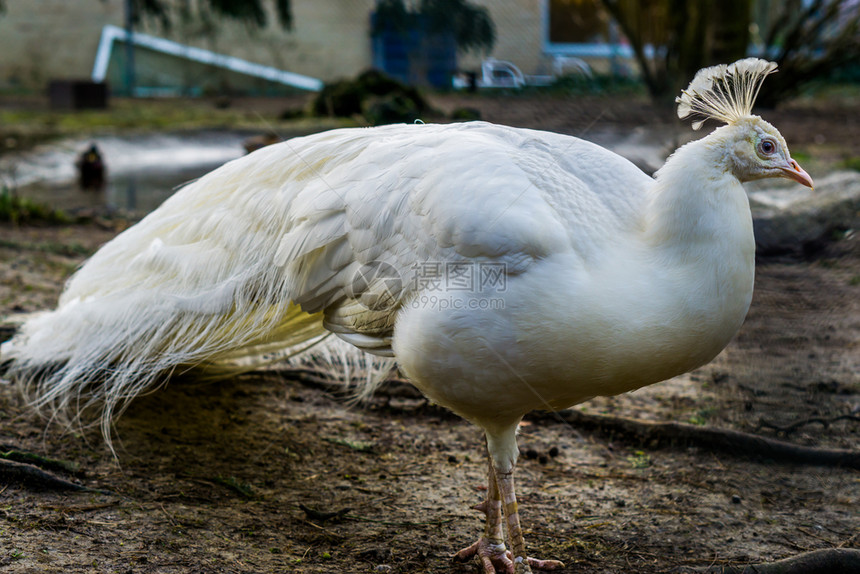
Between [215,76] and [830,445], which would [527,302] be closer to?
[830,445]

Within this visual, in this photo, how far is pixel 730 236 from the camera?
2.59 metres

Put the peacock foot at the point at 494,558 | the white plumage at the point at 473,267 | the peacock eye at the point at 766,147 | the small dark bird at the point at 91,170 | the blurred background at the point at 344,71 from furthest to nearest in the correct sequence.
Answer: the small dark bird at the point at 91,170, the blurred background at the point at 344,71, the peacock foot at the point at 494,558, the peacock eye at the point at 766,147, the white plumage at the point at 473,267

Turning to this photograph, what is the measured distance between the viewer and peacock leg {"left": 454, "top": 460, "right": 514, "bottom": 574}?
10.3 feet

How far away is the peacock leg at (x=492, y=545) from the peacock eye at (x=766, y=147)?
1.57m

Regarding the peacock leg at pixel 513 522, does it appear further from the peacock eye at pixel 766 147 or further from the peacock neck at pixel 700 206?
the peacock eye at pixel 766 147

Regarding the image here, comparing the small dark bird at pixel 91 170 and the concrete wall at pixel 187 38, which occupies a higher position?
the concrete wall at pixel 187 38

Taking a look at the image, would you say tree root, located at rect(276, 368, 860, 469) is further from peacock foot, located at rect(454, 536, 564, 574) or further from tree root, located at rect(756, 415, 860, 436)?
peacock foot, located at rect(454, 536, 564, 574)

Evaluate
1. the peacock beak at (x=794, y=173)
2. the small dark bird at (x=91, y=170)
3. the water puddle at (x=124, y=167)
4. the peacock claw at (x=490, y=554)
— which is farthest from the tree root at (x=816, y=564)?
the small dark bird at (x=91, y=170)

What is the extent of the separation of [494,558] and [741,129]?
1.85 meters

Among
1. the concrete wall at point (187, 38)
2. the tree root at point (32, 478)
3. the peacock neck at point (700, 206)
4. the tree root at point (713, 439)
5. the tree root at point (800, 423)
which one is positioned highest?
the concrete wall at point (187, 38)

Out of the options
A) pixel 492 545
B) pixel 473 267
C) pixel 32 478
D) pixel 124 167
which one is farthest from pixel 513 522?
pixel 124 167

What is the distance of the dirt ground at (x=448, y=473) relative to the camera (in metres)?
3.07

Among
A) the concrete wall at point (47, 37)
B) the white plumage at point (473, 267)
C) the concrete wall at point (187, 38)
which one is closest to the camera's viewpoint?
the white plumage at point (473, 267)

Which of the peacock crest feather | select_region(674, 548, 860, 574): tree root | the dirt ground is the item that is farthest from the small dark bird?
select_region(674, 548, 860, 574): tree root
